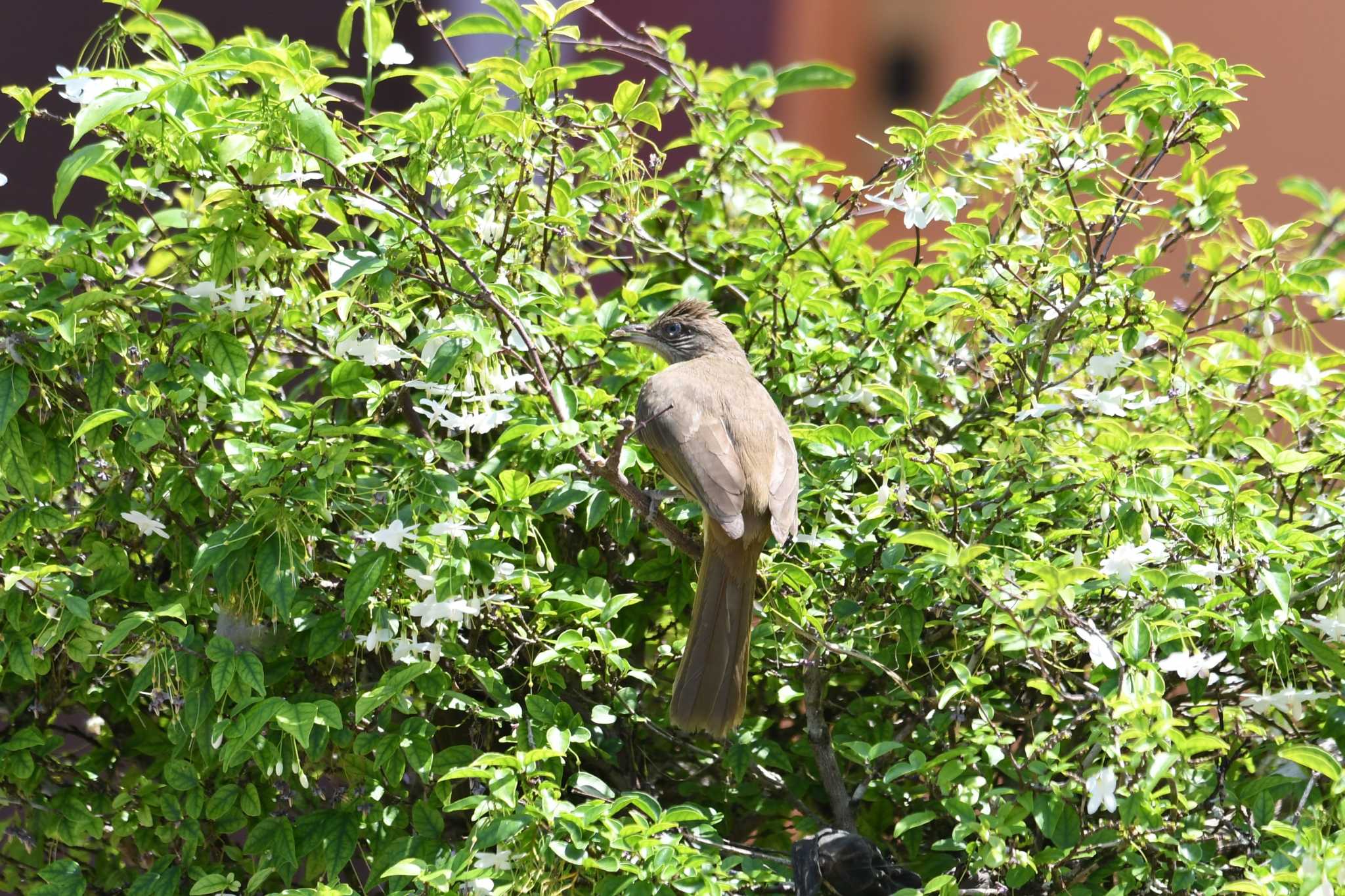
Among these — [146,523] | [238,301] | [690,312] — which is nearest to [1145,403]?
[690,312]

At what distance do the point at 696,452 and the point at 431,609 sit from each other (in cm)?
80

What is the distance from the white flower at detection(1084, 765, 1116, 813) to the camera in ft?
6.81

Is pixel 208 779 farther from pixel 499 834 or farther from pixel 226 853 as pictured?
pixel 499 834

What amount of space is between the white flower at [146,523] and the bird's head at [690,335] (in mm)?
1246

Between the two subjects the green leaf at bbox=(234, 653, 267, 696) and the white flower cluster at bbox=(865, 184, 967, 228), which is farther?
the white flower cluster at bbox=(865, 184, 967, 228)

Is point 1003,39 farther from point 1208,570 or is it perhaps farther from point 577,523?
point 577,523

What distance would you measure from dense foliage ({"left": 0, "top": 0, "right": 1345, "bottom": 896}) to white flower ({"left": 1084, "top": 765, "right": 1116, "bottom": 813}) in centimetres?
7

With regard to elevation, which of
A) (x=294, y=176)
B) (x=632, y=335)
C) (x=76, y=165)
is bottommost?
(x=76, y=165)

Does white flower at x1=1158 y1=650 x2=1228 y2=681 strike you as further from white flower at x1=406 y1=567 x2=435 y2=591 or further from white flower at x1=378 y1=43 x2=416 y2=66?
white flower at x1=378 y1=43 x2=416 y2=66

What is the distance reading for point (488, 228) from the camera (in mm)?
2840

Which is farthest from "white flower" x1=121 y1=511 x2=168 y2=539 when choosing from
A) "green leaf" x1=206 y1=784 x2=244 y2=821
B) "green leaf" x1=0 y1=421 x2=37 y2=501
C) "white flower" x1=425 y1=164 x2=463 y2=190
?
"white flower" x1=425 y1=164 x2=463 y2=190

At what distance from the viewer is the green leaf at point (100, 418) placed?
2.34 m

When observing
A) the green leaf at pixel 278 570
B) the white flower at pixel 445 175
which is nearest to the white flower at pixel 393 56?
the white flower at pixel 445 175

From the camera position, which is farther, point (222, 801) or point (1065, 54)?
point (1065, 54)
